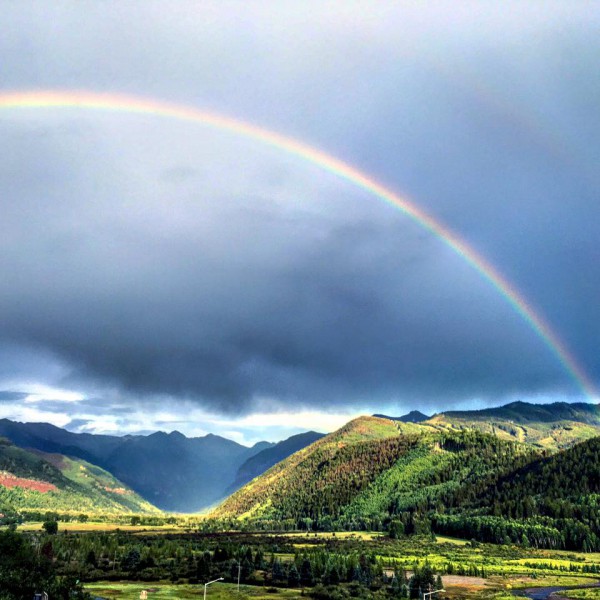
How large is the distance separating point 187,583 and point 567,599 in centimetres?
10224

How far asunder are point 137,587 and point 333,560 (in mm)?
63846

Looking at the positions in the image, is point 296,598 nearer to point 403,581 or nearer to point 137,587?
point 403,581

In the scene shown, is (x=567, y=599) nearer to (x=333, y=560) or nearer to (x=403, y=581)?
(x=403, y=581)

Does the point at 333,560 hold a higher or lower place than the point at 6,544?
lower

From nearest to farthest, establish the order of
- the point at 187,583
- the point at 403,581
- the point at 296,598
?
the point at 296,598 → the point at 403,581 → the point at 187,583

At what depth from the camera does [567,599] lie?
151750 millimetres

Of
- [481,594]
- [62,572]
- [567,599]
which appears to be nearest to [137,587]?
[62,572]

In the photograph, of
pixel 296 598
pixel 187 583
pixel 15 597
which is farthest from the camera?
pixel 187 583

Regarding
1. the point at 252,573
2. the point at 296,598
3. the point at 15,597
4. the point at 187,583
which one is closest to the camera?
the point at 15,597

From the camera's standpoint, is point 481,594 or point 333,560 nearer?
point 481,594

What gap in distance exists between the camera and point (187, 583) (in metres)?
178

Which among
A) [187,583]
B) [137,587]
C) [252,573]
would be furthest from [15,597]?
[252,573]

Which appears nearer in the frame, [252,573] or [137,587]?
[137,587]

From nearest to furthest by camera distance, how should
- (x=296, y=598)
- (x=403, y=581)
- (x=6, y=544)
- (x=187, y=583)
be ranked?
1. (x=6, y=544)
2. (x=296, y=598)
3. (x=403, y=581)
4. (x=187, y=583)
